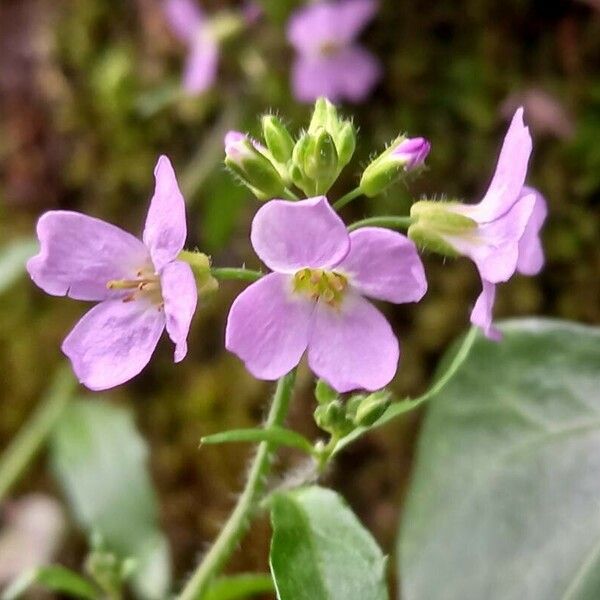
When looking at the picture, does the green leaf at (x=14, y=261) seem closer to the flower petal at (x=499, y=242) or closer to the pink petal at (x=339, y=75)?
the pink petal at (x=339, y=75)

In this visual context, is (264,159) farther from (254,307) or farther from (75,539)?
(75,539)

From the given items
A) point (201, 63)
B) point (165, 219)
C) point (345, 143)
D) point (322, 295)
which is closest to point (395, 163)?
point (345, 143)

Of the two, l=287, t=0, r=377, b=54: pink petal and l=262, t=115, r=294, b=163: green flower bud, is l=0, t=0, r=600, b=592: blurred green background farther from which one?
l=262, t=115, r=294, b=163: green flower bud

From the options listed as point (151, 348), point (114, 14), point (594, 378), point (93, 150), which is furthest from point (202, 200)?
point (151, 348)

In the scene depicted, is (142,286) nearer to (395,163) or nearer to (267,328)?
(267,328)

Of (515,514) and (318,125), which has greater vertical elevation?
(318,125)

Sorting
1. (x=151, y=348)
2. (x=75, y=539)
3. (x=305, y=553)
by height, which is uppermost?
(x=151, y=348)
